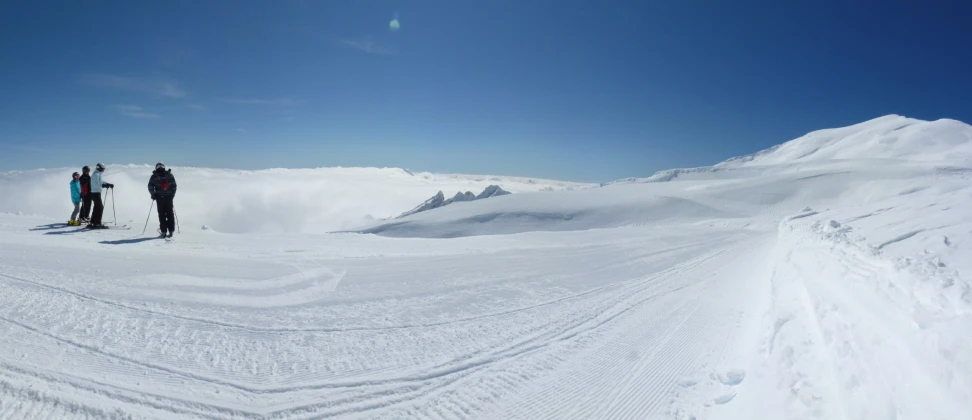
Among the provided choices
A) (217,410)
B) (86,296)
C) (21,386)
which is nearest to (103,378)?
(21,386)

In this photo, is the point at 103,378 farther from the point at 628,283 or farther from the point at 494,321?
the point at 628,283

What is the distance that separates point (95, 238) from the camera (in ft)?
30.7

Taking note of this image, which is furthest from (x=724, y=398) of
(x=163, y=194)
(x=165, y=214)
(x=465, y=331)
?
(x=163, y=194)

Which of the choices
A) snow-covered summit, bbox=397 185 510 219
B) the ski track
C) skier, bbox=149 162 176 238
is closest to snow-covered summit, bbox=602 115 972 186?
snow-covered summit, bbox=397 185 510 219

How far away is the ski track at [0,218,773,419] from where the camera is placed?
3645mm

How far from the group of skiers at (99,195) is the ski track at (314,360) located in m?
3.82

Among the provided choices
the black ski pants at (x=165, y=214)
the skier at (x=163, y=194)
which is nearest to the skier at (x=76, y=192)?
the skier at (x=163, y=194)

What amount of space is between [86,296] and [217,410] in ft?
11.9

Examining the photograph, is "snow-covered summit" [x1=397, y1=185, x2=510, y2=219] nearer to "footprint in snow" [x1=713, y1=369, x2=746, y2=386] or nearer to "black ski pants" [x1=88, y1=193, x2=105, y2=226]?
"black ski pants" [x1=88, y1=193, x2=105, y2=226]

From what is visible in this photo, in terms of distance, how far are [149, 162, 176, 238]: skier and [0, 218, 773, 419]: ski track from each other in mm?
3737

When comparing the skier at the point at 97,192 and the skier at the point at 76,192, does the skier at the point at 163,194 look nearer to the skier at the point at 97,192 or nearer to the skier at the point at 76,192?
the skier at the point at 97,192

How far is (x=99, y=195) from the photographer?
38.1 ft

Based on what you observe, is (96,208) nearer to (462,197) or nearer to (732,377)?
(732,377)

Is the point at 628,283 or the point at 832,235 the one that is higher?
the point at 832,235
